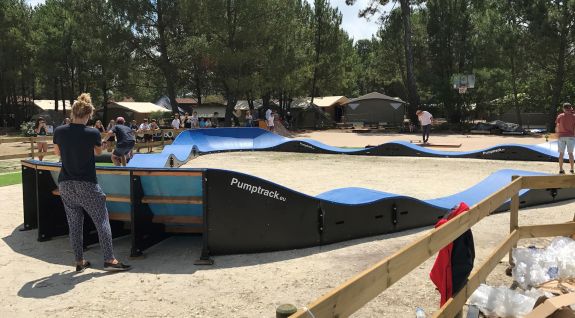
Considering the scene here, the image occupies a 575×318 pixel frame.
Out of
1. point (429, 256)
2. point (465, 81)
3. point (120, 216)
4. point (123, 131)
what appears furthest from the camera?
point (465, 81)

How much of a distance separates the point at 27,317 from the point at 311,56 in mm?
42756

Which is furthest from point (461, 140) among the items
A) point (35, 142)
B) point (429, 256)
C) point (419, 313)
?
point (429, 256)

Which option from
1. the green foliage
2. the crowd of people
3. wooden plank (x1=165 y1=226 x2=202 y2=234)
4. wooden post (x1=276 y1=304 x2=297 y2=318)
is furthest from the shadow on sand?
the green foliage

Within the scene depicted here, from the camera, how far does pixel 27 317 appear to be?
404 cm

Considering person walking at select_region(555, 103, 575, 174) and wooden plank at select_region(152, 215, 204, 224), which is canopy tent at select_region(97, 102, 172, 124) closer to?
person walking at select_region(555, 103, 575, 174)

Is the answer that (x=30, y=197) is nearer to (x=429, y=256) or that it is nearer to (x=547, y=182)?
(x=429, y=256)

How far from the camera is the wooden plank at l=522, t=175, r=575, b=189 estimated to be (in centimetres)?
489

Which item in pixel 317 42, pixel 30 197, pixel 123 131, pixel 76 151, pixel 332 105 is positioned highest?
pixel 317 42

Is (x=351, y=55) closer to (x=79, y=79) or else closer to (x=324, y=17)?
(x=324, y=17)

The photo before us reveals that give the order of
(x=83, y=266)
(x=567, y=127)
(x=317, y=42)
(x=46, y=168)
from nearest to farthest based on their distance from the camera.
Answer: (x=83, y=266) → (x=46, y=168) → (x=567, y=127) → (x=317, y=42)

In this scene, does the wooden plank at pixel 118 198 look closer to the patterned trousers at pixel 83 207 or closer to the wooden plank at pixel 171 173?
the wooden plank at pixel 171 173

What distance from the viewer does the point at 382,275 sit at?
2.31 metres

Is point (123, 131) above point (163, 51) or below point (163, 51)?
below

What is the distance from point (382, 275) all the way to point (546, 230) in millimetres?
3654
